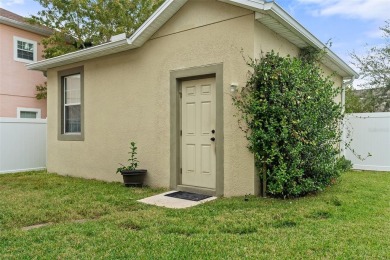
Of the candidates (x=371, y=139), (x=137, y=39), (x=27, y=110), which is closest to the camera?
(x=137, y=39)

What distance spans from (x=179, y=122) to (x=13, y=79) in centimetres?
1218

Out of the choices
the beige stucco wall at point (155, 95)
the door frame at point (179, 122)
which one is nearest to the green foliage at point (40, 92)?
the beige stucco wall at point (155, 95)

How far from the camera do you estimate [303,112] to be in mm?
5523

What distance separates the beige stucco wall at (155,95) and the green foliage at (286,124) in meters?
0.29

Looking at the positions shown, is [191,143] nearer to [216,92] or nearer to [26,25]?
[216,92]

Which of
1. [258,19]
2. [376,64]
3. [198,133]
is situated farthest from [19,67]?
[376,64]

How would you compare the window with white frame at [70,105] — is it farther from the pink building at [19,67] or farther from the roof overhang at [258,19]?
the pink building at [19,67]

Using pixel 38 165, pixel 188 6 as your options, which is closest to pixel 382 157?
pixel 188 6

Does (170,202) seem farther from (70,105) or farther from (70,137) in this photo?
(70,105)

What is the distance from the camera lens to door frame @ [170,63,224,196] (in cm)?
615

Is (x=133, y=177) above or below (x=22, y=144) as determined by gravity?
below

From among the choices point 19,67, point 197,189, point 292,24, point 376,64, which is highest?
point 376,64

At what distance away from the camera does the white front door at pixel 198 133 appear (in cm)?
643

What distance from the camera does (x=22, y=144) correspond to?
10.7 metres
